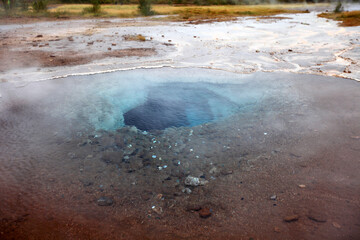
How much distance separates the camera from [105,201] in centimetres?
270

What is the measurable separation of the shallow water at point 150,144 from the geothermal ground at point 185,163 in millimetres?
18

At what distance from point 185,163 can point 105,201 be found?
116cm

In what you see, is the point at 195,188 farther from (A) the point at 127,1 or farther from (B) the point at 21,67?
(A) the point at 127,1

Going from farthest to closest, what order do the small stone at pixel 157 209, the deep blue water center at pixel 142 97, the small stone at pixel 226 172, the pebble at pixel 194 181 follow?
the deep blue water center at pixel 142 97 < the small stone at pixel 226 172 < the pebble at pixel 194 181 < the small stone at pixel 157 209

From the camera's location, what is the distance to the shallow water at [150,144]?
8.43ft

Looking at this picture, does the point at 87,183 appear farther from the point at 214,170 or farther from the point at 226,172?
the point at 226,172

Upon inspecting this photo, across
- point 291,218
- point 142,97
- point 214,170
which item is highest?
point 142,97

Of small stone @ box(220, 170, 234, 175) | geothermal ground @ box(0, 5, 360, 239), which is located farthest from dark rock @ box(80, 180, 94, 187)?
small stone @ box(220, 170, 234, 175)

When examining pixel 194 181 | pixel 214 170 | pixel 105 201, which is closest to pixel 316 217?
pixel 214 170

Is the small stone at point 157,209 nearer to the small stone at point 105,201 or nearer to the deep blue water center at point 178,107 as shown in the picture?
the small stone at point 105,201

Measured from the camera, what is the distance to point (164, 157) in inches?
135

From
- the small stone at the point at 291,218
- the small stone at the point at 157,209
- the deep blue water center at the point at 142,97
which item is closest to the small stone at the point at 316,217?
the small stone at the point at 291,218

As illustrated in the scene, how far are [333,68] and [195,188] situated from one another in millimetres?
6651

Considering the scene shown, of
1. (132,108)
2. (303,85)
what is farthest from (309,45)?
(132,108)
